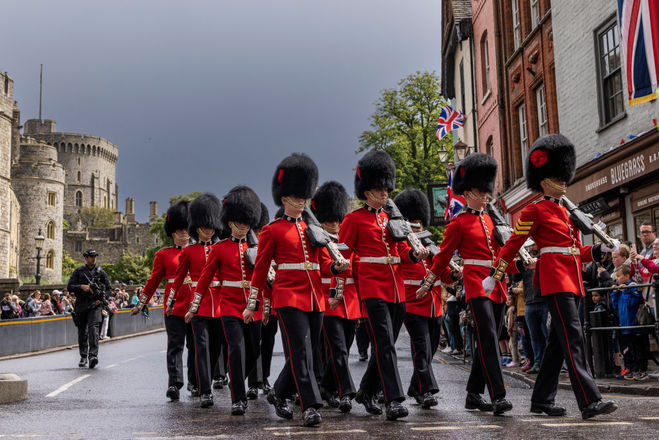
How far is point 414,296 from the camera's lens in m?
8.54

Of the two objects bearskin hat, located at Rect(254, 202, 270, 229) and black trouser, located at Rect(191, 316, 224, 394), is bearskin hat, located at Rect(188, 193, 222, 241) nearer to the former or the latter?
bearskin hat, located at Rect(254, 202, 270, 229)

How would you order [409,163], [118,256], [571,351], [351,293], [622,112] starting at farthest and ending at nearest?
[118,256]
[409,163]
[622,112]
[351,293]
[571,351]

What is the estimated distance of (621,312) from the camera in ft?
35.0

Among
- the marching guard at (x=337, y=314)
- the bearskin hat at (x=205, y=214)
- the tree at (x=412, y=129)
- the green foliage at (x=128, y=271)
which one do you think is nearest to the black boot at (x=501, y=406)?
the marching guard at (x=337, y=314)

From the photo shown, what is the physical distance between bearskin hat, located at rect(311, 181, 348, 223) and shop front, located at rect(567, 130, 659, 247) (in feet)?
22.9

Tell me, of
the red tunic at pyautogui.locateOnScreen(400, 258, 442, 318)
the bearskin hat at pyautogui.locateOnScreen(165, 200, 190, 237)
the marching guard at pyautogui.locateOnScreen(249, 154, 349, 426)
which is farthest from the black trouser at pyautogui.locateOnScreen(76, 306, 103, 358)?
the marching guard at pyautogui.locateOnScreen(249, 154, 349, 426)

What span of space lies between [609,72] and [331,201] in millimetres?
9698

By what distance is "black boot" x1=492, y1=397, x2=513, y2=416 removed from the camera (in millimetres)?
7191

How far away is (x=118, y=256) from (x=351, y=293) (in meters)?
124

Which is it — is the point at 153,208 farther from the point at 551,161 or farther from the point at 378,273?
the point at 551,161

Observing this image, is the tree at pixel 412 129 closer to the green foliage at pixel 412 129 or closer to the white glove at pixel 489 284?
the green foliage at pixel 412 129

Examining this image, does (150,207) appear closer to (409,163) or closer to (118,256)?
(118,256)

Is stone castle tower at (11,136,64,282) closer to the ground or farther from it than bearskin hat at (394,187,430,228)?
farther from it

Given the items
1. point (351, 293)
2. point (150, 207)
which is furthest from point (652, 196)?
point (150, 207)
